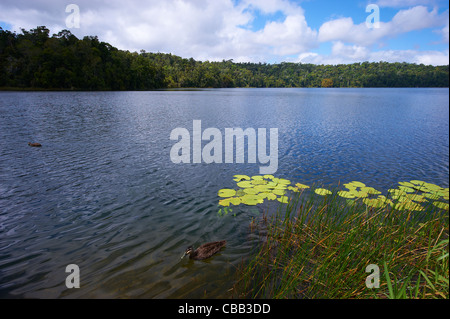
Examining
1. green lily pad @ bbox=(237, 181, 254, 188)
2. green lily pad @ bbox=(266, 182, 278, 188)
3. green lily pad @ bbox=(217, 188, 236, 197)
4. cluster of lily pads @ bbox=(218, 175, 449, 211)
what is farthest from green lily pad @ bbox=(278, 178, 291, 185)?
→ green lily pad @ bbox=(217, 188, 236, 197)

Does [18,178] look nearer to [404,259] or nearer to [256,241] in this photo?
[256,241]

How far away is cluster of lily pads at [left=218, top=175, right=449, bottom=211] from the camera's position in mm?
8461

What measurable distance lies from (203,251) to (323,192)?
17.9ft

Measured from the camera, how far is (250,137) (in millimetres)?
19656

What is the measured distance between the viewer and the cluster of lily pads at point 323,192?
8.46 meters

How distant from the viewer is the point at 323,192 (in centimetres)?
903

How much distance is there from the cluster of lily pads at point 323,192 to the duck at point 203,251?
2469 millimetres

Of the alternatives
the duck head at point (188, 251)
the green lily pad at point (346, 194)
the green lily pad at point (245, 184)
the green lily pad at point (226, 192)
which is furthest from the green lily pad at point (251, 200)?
the duck head at point (188, 251)

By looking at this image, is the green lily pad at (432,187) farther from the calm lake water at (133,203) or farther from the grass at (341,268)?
the grass at (341,268)

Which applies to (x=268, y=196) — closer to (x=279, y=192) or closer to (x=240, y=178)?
(x=279, y=192)

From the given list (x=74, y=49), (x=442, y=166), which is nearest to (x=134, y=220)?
(x=442, y=166)

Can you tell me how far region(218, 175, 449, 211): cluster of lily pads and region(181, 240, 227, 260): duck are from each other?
2.47 m

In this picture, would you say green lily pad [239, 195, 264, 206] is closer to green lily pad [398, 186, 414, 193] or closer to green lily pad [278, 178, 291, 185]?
green lily pad [278, 178, 291, 185]
